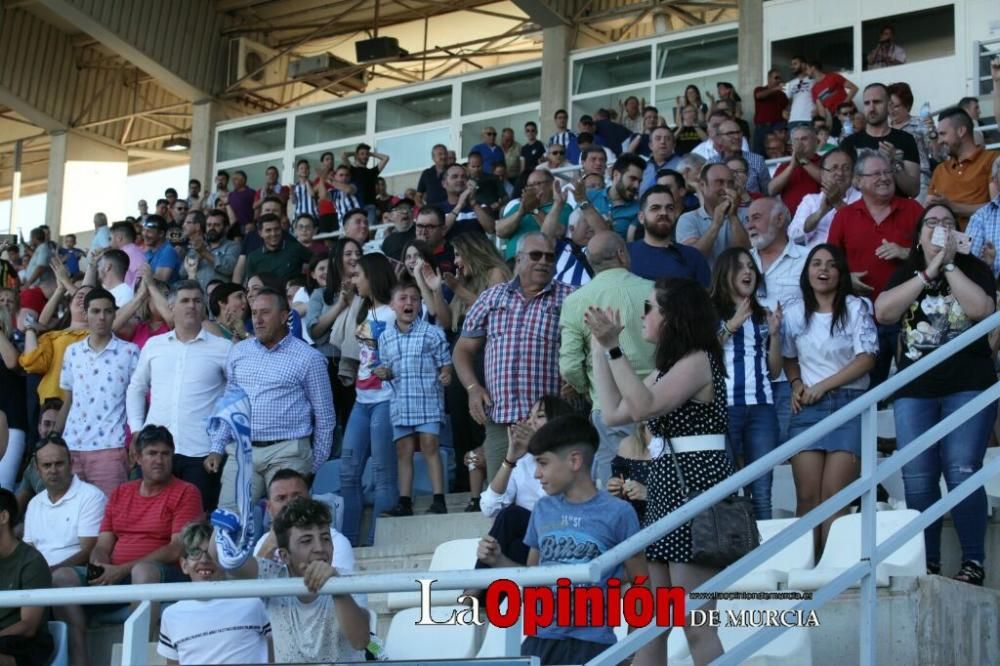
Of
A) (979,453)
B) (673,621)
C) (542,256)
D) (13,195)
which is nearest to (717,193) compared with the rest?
(542,256)

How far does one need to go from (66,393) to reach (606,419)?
17.7 feet

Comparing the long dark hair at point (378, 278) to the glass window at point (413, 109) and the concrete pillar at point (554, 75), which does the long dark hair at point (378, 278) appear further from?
the glass window at point (413, 109)

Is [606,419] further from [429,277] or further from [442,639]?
[429,277]

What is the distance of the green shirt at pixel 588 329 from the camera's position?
6289 mm

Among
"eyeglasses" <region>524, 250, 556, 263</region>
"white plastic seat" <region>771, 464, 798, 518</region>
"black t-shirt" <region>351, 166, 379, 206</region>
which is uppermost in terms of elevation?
"black t-shirt" <region>351, 166, 379, 206</region>

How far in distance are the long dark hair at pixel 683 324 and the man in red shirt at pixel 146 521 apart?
3.43 m

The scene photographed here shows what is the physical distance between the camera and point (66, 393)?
9102 mm

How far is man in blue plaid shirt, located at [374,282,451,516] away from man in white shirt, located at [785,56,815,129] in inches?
274

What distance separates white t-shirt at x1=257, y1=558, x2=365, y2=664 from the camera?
4645mm

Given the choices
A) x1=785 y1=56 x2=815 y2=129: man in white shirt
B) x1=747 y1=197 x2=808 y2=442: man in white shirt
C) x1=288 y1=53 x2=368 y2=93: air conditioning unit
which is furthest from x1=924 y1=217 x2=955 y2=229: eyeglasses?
x1=288 y1=53 x2=368 y2=93: air conditioning unit

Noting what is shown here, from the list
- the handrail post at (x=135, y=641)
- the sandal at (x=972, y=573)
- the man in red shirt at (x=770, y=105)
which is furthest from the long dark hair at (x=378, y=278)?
the man in red shirt at (x=770, y=105)

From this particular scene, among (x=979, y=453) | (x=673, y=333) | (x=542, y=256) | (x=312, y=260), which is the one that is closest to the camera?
(x=673, y=333)

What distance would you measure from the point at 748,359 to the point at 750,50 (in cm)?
1151

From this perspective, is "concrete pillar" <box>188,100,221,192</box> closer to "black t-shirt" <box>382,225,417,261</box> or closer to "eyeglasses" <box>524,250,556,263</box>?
"black t-shirt" <box>382,225,417,261</box>
